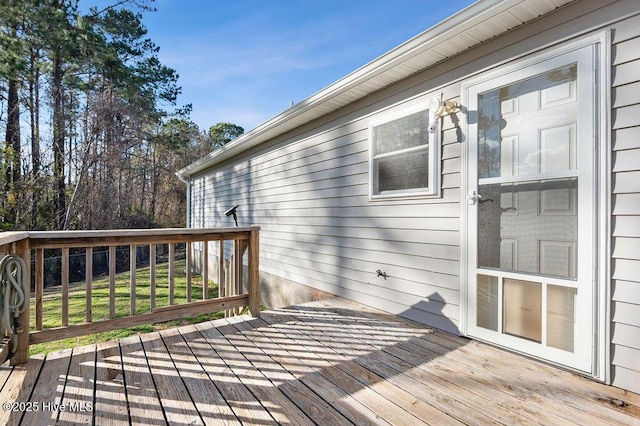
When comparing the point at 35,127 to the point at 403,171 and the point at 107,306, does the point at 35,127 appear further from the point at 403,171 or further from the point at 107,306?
the point at 403,171

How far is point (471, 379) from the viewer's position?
1.94 meters

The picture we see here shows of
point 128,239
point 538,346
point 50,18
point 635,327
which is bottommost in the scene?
point 538,346

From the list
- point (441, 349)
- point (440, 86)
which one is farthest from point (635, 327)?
point (440, 86)

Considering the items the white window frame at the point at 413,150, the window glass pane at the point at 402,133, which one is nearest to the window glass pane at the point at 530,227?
the white window frame at the point at 413,150

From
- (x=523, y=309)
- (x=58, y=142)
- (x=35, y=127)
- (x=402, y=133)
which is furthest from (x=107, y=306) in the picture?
(x=35, y=127)

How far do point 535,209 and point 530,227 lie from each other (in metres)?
0.13

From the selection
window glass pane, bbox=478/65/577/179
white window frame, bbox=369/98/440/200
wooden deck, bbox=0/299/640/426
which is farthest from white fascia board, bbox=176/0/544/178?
wooden deck, bbox=0/299/640/426

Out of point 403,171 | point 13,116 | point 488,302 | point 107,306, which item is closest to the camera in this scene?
point 488,302

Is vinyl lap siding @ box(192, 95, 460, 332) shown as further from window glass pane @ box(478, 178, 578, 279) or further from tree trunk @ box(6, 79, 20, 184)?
tree trunk @ box(6, 79, 20, 184)

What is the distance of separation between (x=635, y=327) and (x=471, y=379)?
0.97 m

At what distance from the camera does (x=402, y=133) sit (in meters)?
3.27

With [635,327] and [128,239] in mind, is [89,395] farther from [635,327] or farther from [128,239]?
[635,327]

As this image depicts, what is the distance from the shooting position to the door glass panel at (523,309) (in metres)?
2.19

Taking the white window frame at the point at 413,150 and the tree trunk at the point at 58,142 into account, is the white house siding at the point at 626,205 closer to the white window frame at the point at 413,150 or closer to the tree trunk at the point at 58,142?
the white window frame at the point at 413,150
